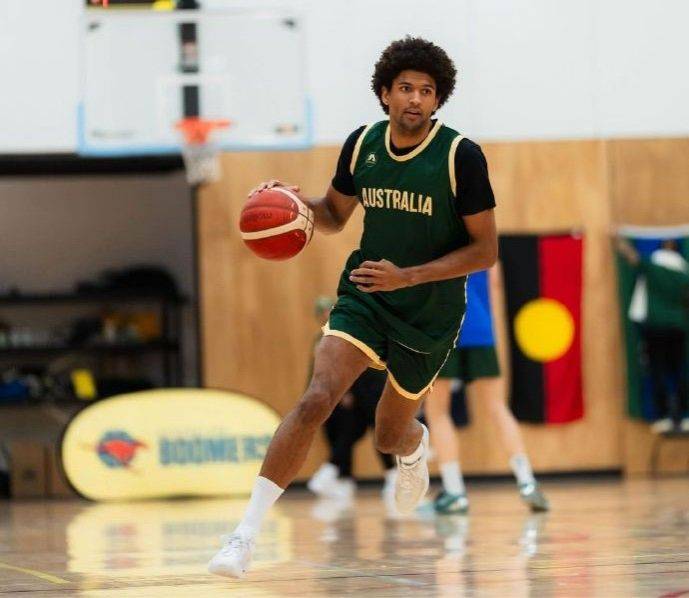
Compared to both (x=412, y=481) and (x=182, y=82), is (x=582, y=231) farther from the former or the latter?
(x=412, y=481)

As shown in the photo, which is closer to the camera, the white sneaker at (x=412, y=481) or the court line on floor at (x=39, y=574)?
the court line on floor at (x=39, y=574)

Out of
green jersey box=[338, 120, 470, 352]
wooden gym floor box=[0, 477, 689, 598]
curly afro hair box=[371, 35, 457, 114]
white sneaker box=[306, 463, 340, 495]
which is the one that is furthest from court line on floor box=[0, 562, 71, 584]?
white sneaker box=[306, 463, 340, 495]

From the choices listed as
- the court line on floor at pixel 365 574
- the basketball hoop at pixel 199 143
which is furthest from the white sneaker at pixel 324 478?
the court line on floor at pixel 365 574

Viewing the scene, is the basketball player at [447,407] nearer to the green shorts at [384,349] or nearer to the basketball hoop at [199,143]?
the basketball hoop at [199,143]

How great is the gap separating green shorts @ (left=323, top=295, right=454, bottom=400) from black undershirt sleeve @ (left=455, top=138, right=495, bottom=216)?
52 cm

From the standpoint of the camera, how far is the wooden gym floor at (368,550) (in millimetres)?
4836

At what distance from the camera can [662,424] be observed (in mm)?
12281

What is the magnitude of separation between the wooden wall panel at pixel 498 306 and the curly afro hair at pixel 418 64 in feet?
22.6

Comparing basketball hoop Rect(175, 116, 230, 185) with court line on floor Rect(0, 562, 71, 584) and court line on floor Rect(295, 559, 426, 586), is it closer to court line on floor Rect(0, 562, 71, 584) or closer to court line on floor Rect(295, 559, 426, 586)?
court line on floor Rect(0, 562, 71, 584)

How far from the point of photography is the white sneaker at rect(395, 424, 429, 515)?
6051 millimetres

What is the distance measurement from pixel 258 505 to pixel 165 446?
6426mm

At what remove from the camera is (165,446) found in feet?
36.3

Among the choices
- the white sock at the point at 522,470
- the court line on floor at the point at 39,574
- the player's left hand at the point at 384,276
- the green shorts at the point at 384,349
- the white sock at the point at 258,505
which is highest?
the player's left hand at the point at 384,276

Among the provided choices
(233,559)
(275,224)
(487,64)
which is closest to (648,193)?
(487,64)
